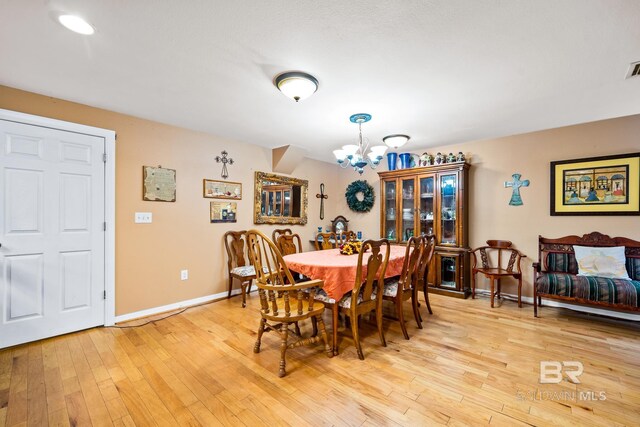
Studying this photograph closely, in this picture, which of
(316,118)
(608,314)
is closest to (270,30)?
(316,118)

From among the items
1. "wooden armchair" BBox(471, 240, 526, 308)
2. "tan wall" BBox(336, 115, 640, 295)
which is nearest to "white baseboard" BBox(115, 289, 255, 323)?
"wooden armchair" BBox(471, 240, 526, 308)

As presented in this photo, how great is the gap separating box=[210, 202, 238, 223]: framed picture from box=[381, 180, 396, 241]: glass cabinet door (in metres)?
2.53

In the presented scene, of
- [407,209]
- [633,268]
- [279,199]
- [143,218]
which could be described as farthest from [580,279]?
A: [143,218]

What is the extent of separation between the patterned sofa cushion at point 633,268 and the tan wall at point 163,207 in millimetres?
4696

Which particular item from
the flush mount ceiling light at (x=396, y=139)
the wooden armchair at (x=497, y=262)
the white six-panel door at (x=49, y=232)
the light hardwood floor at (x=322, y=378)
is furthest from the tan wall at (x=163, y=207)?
the wooden armchair at (x=497, y=262)

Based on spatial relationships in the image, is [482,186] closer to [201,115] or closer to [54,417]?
[201,115]

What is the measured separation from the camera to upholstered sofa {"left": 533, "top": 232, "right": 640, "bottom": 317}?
2.68 metres

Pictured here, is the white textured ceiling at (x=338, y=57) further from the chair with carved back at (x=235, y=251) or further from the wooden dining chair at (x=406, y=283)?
the chair with carved back at (x=235, y=251)

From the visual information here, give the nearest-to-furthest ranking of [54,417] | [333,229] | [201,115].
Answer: [54,417]
[201,115]
[333,229]

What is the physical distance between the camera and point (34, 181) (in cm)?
249

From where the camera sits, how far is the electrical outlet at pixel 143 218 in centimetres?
309

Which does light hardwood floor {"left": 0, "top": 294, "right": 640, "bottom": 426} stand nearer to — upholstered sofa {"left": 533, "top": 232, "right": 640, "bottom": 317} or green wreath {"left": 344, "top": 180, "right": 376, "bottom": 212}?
upholstered sofa {"left": 533, "top": 232, "right": 640, "bottom": 317}

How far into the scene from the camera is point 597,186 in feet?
10.6

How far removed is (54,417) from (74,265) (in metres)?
1.59
